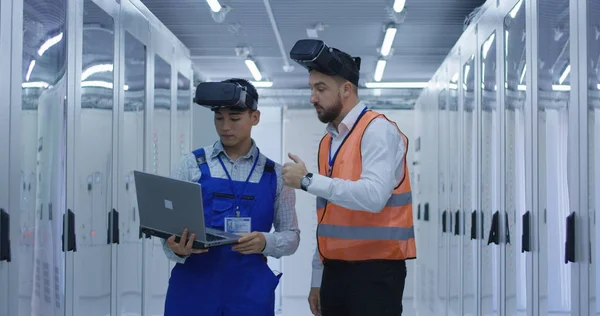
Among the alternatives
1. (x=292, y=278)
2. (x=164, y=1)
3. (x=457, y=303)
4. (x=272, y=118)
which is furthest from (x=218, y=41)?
(x=457, y=303)

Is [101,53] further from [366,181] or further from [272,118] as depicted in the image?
[272,118]

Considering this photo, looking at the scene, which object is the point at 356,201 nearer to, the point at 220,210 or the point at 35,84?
the point at 220,210

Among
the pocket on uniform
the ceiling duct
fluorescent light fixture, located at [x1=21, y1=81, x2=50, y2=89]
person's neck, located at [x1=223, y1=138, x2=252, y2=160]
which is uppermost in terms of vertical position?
the ceiling duct

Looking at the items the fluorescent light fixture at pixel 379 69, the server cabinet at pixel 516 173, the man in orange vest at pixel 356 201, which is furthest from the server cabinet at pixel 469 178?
the fluorescent light fixture at pixel 379 69

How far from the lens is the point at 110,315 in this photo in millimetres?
4855

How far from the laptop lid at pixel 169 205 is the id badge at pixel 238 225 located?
220 mm

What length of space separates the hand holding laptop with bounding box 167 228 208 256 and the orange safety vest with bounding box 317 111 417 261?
0.52 m

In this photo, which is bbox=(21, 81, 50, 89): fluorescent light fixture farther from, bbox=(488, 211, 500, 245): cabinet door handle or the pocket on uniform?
bbox=(488, 211, 500, 245): cabinet door handle

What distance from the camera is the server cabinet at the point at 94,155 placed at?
4125 millimetres

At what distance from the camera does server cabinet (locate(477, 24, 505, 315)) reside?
453 cm

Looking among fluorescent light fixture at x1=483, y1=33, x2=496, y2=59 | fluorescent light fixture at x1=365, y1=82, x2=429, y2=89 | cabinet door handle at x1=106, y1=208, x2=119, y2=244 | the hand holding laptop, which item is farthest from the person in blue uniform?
fluorescent light fixture at x1=365, y1=82, x2=429, y2=89

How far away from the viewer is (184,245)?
10.3ft

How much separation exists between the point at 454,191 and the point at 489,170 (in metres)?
1.72

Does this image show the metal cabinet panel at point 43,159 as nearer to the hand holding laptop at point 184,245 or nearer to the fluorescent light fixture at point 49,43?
the fluorescent light fixture at point 49,43
